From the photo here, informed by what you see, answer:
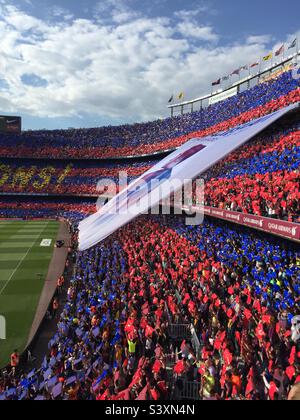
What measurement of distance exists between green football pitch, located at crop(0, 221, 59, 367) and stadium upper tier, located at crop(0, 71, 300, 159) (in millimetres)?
24153

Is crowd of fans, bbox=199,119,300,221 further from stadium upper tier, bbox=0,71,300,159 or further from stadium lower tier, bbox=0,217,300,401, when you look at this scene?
stadium upper tier, bbox=0,71,300,159

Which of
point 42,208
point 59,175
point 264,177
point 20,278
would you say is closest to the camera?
point 264,177

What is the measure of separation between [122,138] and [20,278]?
5048 cm

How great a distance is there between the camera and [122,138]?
7025 centimetres

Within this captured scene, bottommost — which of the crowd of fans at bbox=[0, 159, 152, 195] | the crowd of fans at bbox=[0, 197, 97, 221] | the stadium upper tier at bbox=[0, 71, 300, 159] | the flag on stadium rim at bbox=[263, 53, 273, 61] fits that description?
the crowd of fans at bbox=[0, 197, 97, 221]

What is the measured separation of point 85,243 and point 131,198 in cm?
259

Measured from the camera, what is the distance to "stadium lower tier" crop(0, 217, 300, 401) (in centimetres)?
823

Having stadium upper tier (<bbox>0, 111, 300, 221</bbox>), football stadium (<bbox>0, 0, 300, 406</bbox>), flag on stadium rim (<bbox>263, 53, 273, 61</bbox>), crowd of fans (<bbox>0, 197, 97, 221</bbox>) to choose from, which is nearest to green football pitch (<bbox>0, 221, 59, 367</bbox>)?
football stadium (<bbox>0, 0, 300, 406</bbox>)

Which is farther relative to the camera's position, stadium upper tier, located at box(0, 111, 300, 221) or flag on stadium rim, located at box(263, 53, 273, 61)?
flag on stadium rim, located at box(263, 53, 273, 61)

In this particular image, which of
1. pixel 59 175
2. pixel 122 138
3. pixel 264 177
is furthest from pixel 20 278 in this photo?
pixel 122 138

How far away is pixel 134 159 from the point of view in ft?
213

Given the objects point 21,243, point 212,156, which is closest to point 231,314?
point 212,156

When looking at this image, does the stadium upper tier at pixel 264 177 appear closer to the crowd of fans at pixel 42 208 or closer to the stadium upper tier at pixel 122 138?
the stadium upper tier at pixel 122 138

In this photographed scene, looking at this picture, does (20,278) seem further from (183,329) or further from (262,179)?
(262,179)
